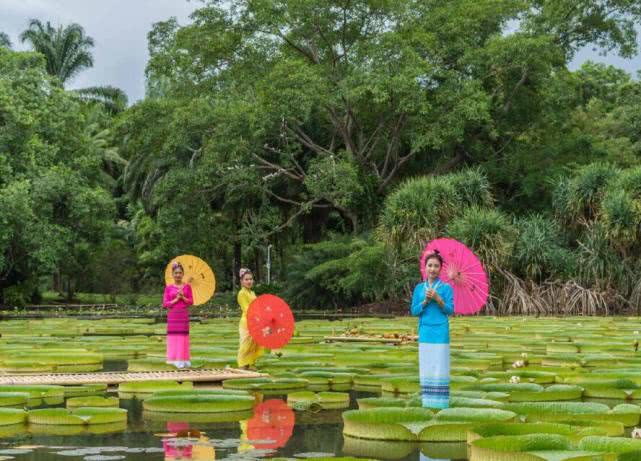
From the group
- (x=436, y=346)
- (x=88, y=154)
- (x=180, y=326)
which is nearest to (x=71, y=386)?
(x=180, y=326)

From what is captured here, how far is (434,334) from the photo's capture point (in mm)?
6805

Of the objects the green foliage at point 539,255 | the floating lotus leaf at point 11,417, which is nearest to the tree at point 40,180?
the green foliage at point 539,255

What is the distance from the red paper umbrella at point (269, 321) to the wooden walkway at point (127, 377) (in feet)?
1.59

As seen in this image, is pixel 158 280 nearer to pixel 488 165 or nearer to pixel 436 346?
pixel 488 165

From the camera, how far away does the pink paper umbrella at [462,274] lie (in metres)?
7.59

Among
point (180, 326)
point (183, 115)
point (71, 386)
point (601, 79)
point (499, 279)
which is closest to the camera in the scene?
point (71, 386)

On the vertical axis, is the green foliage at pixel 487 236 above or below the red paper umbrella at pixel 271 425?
above

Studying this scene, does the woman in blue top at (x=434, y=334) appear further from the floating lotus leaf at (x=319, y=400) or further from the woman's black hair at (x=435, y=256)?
the floating lotus leaf at (x=319, y=400)

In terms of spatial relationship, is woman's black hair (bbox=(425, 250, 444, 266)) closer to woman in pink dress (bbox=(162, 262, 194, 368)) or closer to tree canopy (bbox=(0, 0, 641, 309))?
woman in pink dress (bbox=(162, 262, 194, 368))

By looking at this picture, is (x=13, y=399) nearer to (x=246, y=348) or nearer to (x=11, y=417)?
(x=11, y=417)

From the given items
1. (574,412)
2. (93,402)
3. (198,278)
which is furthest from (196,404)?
(198,278)

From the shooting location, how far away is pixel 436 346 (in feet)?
22.2

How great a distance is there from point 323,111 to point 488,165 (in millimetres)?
A: 6164

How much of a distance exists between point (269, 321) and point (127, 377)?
5.39 feet
